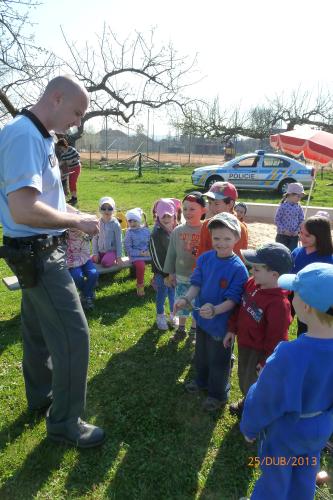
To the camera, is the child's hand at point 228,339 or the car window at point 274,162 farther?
the car window at point 274,162

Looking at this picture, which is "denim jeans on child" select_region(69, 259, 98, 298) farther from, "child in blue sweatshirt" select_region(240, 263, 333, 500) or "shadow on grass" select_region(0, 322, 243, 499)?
"child in blue sweatshirt" select_region(240, 263, 333, 500)

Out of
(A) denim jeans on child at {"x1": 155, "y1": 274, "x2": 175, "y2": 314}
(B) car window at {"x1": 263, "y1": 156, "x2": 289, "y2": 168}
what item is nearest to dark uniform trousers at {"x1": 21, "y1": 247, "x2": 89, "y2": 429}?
(A) denim jeans on child at {"x1": 155, "y1": 274, "x2": 175, "y2": 314}

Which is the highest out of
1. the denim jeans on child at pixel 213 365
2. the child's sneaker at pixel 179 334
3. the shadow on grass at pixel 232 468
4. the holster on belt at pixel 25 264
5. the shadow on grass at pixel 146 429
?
the holster on belt at pixel 25 264

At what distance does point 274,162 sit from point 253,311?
13.3 meters

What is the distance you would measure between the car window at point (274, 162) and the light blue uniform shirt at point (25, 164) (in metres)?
13.6

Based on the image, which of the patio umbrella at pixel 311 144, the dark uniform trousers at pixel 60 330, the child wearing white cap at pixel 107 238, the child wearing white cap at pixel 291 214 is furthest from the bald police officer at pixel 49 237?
the child wearing white cap at pixel 291 214

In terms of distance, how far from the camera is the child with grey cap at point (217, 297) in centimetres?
268

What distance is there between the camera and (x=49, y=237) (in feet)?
7.24

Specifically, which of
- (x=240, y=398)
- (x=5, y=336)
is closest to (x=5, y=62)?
(x=5, y=336)

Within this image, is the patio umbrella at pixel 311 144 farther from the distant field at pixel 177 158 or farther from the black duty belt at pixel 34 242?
the distant field at pixel 177 158

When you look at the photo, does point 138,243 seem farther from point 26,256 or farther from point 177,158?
point 177,158

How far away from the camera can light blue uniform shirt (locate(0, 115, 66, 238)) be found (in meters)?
1.88

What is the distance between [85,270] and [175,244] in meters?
1.51

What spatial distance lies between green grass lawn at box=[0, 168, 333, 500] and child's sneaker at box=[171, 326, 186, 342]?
80 mm
